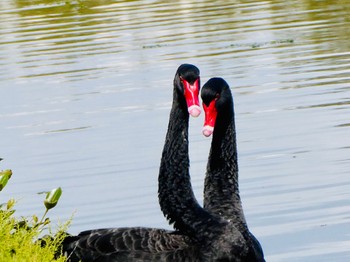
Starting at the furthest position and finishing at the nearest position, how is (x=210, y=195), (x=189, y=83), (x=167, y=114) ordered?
(x=167, y=114) → (x=210, y=195) → (x=189, y=83)

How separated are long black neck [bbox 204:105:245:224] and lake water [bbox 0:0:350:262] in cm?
104

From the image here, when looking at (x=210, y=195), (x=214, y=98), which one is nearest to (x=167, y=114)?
(x=210, y=195)

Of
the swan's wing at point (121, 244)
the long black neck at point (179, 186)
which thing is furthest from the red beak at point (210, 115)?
the swan's wing at point (121, 244)

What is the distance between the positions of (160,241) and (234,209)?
0.83 metres

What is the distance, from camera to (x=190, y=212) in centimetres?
732

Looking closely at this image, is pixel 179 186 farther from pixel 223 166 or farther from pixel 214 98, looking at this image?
pixel 214 98

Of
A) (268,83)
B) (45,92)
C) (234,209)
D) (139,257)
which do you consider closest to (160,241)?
(139,257)

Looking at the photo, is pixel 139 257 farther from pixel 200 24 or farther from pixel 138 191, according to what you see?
pixel 200 24

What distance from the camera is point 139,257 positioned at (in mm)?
6797

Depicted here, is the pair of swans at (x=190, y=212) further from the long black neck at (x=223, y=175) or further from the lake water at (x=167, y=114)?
the lake water at (x=167, y=114)

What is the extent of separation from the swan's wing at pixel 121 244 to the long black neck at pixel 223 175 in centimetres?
69

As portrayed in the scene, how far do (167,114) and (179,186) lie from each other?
6.60m

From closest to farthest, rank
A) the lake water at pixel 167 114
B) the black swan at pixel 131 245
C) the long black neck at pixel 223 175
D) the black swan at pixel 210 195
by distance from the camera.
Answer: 1. the black swan at pixel 131 245
2. the black swan at pixel 210 195
3. the long black neck at pixel 223 175
4. the lake water at pixel 167 114

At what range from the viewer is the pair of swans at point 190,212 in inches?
271
